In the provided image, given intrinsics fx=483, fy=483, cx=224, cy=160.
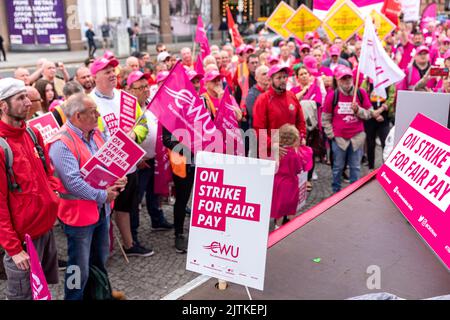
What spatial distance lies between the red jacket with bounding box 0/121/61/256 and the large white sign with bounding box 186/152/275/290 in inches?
45.4

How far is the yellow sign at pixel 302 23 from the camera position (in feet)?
39.0

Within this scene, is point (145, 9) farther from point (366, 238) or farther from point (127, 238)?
point (366, 238)

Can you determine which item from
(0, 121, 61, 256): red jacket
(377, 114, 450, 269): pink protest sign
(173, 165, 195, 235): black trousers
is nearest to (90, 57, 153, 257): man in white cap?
(173, 165, 195, 235): black trousers

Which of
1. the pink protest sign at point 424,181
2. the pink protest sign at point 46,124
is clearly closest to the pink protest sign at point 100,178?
the pink protest sign at point 46,124

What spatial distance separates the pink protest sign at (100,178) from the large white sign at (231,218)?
105 centimetres

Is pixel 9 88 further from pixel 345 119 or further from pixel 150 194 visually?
pixel 345 119

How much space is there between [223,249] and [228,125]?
2.41 metres

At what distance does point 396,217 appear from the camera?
3.53m

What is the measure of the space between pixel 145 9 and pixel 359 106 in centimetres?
2966

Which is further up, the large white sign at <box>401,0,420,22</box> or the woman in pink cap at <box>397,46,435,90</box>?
the large white sign at <box>401,0,420,22</box>

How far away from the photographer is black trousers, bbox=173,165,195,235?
525 centimetres

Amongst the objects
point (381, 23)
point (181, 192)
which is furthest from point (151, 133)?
point (381, 23)

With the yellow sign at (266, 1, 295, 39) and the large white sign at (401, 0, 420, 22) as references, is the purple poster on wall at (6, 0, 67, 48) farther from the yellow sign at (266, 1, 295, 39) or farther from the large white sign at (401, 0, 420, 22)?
the large white sign at (401, 0, 420, 22)

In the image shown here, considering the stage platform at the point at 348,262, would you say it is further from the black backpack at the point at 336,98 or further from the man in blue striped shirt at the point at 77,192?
the black backpack at the point at 336,98
